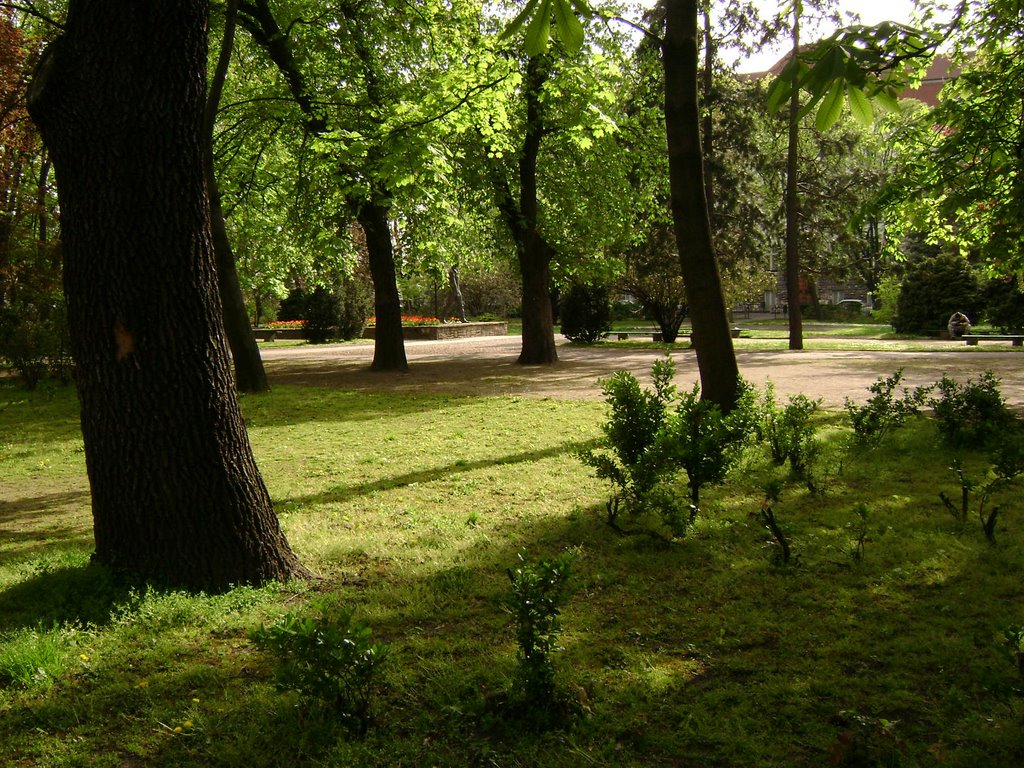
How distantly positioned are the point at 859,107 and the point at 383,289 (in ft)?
50.5

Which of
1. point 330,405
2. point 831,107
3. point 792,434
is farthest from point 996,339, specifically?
point 831,107

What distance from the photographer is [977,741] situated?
252cm

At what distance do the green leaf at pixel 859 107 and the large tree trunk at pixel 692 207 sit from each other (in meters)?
5.32

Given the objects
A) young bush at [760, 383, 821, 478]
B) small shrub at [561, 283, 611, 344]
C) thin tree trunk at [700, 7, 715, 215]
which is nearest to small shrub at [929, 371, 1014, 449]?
young bush at [760, 383, 821, 478]

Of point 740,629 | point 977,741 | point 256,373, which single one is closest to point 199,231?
point 740,629

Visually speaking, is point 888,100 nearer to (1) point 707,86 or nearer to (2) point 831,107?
(2) point 831,107

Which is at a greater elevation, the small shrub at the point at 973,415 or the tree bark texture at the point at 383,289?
the tree bark texture at the point at 383,289

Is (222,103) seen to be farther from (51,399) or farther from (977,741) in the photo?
(977,741)

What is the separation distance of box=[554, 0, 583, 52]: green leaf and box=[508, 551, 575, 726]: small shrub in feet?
6.02

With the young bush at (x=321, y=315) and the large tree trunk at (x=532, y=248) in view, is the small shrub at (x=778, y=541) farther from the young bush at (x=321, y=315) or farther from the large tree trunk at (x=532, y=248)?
the young bush at (x=321, y=315)

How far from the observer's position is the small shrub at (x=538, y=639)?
2723 mm

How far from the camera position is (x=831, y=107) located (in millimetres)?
2127

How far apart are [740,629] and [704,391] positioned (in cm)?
436

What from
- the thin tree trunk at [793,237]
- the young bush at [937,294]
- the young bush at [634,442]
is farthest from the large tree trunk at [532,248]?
the young bush at [937,294]
